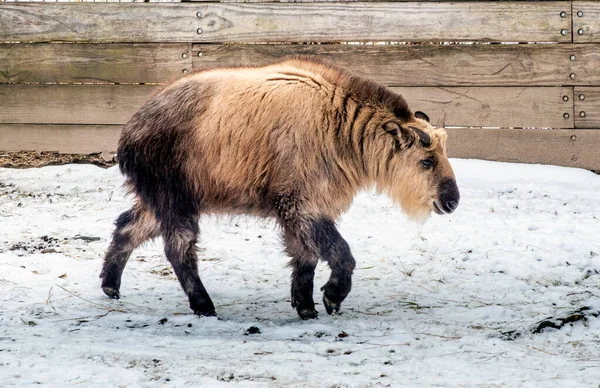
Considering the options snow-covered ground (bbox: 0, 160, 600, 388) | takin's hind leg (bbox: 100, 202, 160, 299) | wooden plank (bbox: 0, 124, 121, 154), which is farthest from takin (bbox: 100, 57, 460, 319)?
wooden plank (bbox: 0, 124, 121, 154)

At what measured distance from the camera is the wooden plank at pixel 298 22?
7152mm

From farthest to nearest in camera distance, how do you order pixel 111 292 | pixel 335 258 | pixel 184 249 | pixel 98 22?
1. pixel 98 22
2. pixel 111 292
3. pixel 184 249
4. pixel 335 258

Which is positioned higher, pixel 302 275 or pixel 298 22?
pixel 298 22

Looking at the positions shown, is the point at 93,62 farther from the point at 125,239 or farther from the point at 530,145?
the point at 530,145

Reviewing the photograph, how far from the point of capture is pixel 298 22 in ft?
23.8

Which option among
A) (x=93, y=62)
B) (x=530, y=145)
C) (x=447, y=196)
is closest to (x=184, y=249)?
(x=447, y=196)

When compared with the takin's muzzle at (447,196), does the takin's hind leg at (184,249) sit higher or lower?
lower

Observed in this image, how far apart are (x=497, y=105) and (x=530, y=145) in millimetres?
439

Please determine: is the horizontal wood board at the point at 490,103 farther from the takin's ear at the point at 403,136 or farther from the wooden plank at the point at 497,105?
the takin's ear at the point at 403,136

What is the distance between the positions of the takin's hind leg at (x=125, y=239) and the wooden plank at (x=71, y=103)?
2525mm

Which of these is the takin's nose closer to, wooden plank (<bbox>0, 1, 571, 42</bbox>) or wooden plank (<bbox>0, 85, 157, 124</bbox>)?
wooden plank (<bbox>0, 1, 571, 42</bbox>)

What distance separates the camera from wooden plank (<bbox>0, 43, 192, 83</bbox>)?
733 centimetres

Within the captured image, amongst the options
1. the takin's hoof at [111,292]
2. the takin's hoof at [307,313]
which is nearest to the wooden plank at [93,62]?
the takin's hoof at [111,292]

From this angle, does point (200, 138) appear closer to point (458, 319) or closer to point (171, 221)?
point (171, 221)
